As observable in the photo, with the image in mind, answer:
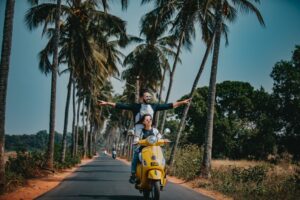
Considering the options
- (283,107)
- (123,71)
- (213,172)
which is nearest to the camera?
(213,172)

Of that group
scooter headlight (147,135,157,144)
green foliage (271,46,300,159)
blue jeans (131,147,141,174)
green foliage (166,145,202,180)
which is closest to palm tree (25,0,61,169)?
green foliage (166,145,202,180)

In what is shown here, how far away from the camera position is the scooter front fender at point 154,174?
7.72m

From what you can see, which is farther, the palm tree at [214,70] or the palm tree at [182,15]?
the palm tree at [182,15]

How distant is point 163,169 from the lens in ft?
26.2

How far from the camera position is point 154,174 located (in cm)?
776

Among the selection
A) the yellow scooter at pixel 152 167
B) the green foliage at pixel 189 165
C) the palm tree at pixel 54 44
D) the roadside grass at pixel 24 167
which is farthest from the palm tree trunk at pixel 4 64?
the green foliage at pixel 189 165

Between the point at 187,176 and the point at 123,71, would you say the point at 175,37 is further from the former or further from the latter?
the point at 123,71

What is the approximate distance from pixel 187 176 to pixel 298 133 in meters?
20.9

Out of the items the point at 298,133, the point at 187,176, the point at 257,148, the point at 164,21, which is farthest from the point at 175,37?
the point at 257,148

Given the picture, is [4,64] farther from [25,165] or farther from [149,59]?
[149,59]

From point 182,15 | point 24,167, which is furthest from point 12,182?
point 182,15

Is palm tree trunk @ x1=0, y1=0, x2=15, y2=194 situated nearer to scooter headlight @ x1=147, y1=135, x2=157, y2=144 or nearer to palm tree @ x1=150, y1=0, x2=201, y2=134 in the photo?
scooter headlight @ x1=147, y1=135, x2=157, y2=144

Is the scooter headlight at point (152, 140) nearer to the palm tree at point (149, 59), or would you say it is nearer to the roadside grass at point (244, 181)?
the roadside grass at point (244, 181)

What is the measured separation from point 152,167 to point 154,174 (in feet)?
0.49
